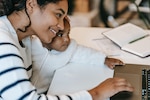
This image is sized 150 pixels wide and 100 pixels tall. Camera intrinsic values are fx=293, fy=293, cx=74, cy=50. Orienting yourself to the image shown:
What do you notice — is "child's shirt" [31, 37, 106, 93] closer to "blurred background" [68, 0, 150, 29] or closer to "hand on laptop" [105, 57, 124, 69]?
"hand on laptop" [105, 57, 124, 69]

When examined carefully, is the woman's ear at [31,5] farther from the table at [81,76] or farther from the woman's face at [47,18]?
the table at [81,76]

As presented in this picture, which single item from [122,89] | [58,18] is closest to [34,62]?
[58,18]

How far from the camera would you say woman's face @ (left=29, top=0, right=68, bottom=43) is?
0.96 meters

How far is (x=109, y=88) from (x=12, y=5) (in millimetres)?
435

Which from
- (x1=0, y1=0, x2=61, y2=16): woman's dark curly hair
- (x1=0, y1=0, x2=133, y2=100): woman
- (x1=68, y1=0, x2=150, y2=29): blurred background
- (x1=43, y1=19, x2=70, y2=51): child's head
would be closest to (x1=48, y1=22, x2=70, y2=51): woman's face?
(x1=43, y1=19, x2=70, y2=51): child's head

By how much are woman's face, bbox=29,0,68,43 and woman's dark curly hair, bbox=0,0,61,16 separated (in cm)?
2

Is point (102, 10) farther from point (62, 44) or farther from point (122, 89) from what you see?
point (122, 89)

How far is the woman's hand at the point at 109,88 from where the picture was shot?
993mm

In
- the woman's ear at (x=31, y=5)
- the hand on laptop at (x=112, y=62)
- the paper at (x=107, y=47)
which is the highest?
the woman's ear at (x=31, y=5)

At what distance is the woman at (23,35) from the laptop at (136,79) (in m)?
0.02

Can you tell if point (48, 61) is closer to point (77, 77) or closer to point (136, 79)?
point (77, 77)

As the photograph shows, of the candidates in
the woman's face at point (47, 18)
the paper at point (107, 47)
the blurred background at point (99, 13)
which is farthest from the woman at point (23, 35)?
the blurred background at point (99, 13)

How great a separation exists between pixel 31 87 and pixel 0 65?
12 centimetres

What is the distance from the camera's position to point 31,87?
904mm
